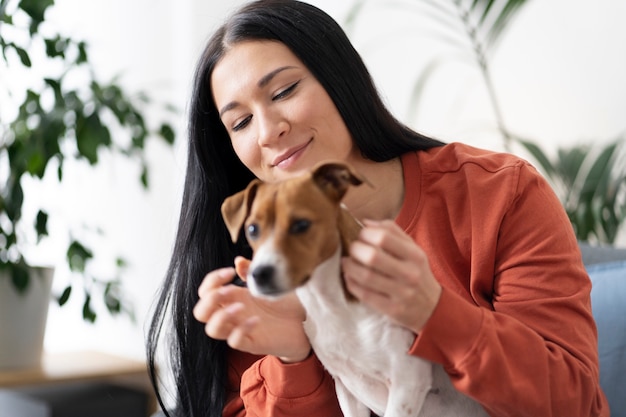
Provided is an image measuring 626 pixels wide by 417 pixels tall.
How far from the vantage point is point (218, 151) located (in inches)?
56.4

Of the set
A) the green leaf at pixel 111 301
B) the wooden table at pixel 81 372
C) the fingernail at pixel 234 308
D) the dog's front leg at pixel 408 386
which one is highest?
the fingernail at pixel 234 308

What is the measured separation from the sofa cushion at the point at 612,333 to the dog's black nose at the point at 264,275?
2.82 feet

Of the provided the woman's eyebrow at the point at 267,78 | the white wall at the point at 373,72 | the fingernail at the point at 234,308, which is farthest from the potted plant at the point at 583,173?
the fingernail at the point at 234,308

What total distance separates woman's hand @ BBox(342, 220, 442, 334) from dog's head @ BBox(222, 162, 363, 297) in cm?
5

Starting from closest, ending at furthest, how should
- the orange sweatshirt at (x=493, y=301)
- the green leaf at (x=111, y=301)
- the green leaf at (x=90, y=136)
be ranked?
the orange sweatshirt at (x=493, y=301) < the green leaf at (x=90, y=136) < the green leaf at (x=111, y=301)

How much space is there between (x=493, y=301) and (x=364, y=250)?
1.29ft

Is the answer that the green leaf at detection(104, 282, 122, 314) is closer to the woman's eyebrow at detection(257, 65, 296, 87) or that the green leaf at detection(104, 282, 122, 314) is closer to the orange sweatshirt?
the orange sweatshirt

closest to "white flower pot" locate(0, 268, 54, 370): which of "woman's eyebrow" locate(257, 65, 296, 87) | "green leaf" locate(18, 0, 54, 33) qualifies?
"green leaf" locate(18, 0, 54, 33)

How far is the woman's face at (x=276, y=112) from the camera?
1.19 m

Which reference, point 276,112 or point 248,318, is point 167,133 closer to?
point 276,112

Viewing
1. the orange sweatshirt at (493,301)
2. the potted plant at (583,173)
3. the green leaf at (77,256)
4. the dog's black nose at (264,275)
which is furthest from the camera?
the green leaf at (77,256)

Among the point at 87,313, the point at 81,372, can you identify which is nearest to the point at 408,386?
the point at 87,313

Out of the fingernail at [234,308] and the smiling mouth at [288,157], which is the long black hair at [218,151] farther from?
the fingernail at [234,308]

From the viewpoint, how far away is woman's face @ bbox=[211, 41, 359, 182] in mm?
1191
